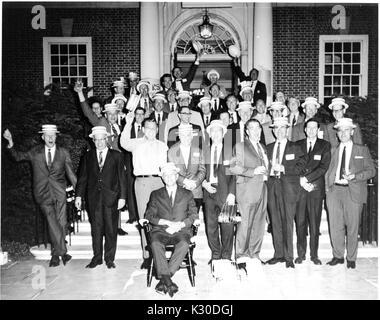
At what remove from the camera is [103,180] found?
19.4ft

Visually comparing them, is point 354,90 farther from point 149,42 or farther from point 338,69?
point 149,42

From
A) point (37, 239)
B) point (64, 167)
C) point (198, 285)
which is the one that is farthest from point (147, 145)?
point (37, 239)

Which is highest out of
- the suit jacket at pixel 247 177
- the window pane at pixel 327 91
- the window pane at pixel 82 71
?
the window pane at pixel 82 71

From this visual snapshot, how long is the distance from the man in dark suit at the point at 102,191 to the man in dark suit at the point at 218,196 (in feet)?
3.91

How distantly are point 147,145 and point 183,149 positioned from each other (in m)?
0.49

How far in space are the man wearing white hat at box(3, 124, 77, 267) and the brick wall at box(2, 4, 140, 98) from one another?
6.50 m

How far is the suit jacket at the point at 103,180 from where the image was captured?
591 cm

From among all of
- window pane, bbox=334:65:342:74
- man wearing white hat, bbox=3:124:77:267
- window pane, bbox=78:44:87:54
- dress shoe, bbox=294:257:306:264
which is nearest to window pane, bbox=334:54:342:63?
window pane, bbox=334:65:342:74

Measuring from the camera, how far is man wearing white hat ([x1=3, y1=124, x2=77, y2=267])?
20.1ft

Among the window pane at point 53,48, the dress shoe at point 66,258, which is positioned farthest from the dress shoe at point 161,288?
the window pane at point 53,48

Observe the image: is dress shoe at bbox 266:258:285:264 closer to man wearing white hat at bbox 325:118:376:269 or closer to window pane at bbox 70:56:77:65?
man wearing white hat at bbox 325:118:376:269

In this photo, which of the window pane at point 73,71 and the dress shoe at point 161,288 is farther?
the window pane at point 73,71

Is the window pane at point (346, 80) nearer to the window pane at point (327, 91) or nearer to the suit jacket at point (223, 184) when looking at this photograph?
the window pane at point (327, 91)

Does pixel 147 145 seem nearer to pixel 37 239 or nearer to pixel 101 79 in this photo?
pixel 37 239
